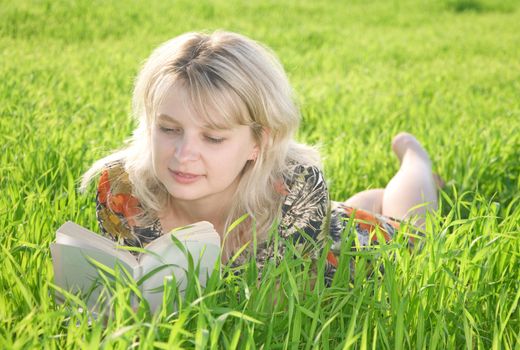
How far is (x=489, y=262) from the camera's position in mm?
2035

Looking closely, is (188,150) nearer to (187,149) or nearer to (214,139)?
(187,149)

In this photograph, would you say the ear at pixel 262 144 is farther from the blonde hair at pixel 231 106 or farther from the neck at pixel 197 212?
the neck at pixel 197 212

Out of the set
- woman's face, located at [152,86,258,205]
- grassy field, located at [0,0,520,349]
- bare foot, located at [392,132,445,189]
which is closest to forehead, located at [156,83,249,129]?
woman's face, located at [152,86,258,205]

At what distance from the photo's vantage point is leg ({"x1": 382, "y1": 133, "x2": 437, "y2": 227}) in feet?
10.2

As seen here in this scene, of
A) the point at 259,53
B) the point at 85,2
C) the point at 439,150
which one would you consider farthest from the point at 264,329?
the point at 85,2

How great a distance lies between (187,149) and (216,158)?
0.33 ft

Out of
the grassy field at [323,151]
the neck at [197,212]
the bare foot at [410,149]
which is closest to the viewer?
the grassy field at [323,151]

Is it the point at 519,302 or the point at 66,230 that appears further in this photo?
the point at 519,302

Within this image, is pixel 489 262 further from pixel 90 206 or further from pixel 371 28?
pixel 371 28

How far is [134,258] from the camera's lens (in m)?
1.75

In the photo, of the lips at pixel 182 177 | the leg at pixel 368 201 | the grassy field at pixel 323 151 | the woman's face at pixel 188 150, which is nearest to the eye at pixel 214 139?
the woman's face at pixel 188 150

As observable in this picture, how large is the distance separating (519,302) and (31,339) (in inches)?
48.8

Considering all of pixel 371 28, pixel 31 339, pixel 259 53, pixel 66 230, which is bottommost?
pixel 371 28

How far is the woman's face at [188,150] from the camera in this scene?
81.9 inches
